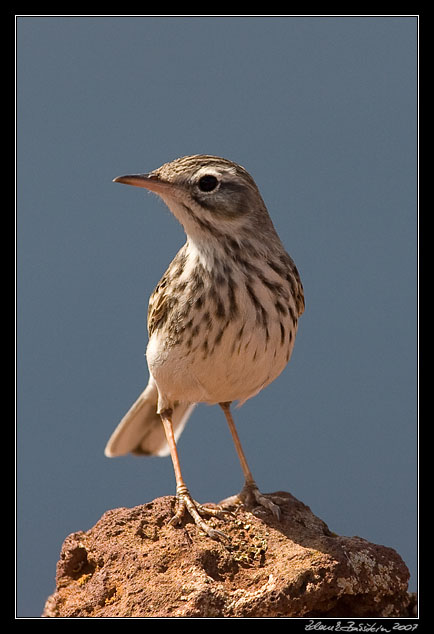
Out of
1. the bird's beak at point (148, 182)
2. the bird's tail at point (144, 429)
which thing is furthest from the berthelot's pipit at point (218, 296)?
the bird's tail at point (144, 429)

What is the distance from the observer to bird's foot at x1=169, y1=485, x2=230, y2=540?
21.0 ft

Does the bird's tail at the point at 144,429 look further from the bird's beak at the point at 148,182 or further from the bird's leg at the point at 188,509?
the bird's beak at the point at 148,182

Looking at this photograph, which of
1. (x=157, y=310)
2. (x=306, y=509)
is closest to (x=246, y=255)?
(x=157, y=310)

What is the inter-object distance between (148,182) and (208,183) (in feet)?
1.60

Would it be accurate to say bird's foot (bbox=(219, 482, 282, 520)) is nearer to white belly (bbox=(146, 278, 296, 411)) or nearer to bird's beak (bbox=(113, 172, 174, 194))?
white belly (bbox=(146, 278, 296, 411))

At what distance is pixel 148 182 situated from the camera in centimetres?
661

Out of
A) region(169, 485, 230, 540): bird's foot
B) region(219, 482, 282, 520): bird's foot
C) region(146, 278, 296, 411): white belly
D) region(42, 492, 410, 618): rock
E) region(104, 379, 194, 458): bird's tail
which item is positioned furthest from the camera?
region(104, 379, 194, 458): bird's tail

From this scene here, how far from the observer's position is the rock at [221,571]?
5.69m

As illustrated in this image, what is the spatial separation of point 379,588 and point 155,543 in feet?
5.61

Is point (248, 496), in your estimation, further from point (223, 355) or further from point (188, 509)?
point (223, 355)

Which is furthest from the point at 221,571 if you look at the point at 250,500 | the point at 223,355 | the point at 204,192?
the point at 204,192

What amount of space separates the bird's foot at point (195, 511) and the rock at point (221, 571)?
0.22 feet

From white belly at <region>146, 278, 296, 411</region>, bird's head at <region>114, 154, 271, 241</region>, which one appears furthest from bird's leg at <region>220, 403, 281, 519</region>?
bird's head at <region>114, 154, 271, 241</region>

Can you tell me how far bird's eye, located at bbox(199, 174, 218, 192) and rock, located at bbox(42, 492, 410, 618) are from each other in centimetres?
258
